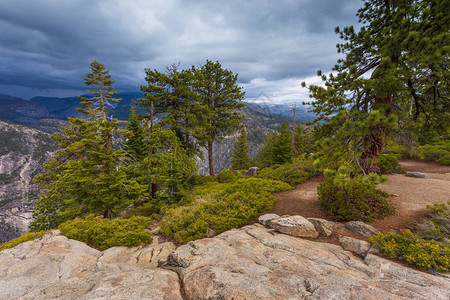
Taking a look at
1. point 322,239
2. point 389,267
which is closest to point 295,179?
point 322,239

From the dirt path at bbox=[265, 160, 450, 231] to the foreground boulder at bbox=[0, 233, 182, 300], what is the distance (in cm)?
626

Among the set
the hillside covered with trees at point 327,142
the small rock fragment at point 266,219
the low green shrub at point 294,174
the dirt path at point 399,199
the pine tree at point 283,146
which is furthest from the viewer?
the pine tree at point 283,146

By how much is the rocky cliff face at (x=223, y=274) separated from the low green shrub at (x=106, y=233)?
996mm

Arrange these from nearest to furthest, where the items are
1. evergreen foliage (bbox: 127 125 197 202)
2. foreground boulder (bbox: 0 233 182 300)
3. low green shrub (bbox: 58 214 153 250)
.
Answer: foreground boulder (bbox: 0 233 182 300) → low green shrub (bbox: 58 214 153 250) → evergreen foliage (bbox: 127 125 197 202)

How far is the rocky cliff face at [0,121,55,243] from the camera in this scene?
107438mm

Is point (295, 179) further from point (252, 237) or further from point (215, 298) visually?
point (215, 298)

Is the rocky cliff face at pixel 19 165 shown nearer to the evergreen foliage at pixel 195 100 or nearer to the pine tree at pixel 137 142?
the pine tree at pixel 137 142

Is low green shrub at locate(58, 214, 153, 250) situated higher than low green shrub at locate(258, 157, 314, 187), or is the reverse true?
low green shrub at locate(258, 157, 314, 187)

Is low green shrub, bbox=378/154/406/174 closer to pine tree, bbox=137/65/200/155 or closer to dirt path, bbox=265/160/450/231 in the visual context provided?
dirt path, bbox=265/160/450/231

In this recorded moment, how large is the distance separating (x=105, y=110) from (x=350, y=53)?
1470 centimetres

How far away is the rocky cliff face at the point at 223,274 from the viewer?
332 cm

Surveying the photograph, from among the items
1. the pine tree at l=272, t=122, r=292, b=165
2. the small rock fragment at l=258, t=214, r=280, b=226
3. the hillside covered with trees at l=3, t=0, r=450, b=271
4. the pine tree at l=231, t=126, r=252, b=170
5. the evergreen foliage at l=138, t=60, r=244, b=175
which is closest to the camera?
the hillside covered with trees at l=3, t=0, r=450, b=271

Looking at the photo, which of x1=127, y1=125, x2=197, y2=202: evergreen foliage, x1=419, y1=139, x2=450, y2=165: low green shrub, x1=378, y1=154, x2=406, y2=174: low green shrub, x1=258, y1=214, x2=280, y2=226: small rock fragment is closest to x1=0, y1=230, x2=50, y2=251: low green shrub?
x1=127, y1=125, x2=197, y2=202: evergreen foliage

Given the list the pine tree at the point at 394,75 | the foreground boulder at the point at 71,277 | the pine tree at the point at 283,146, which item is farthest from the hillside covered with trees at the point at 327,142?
the pine tree at the point at 283,146
